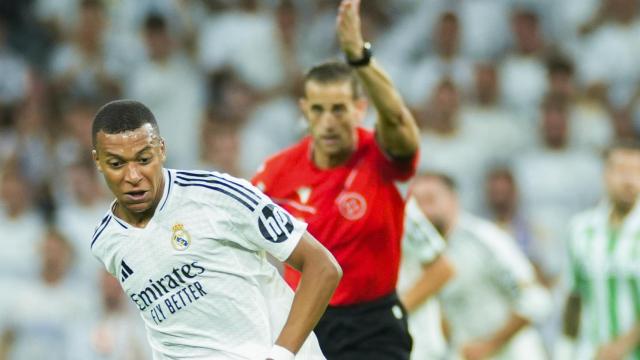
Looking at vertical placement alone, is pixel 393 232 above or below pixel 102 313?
above

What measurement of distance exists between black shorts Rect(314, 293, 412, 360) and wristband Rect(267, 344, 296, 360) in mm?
1543

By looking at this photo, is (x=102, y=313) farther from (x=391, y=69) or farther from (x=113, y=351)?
Answer: (x=391, y=69)

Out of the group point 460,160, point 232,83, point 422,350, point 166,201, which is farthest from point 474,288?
point 166,201

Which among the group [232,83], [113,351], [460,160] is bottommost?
[113,351]

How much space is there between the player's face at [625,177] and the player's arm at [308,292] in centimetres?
343

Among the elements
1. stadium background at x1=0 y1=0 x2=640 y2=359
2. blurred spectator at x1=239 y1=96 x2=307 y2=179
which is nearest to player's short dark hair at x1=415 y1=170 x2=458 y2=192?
stadium background at x1=0 y1=0 x2=640 y2=359

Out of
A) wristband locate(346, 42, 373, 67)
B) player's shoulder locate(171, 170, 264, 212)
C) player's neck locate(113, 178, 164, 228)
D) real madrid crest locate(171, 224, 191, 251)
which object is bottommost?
real madrid crest locate(171, 224, 191, 251)

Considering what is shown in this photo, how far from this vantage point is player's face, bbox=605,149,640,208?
724 cm

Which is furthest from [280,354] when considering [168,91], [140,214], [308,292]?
[168,91]

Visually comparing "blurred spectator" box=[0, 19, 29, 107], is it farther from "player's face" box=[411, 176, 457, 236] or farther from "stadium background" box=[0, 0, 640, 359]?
"player's face" box=[411, 176, 457, 236]

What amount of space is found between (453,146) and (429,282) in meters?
3.41

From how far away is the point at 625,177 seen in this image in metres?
7.25

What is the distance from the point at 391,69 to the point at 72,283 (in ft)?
11.3

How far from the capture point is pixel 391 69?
11234mm
